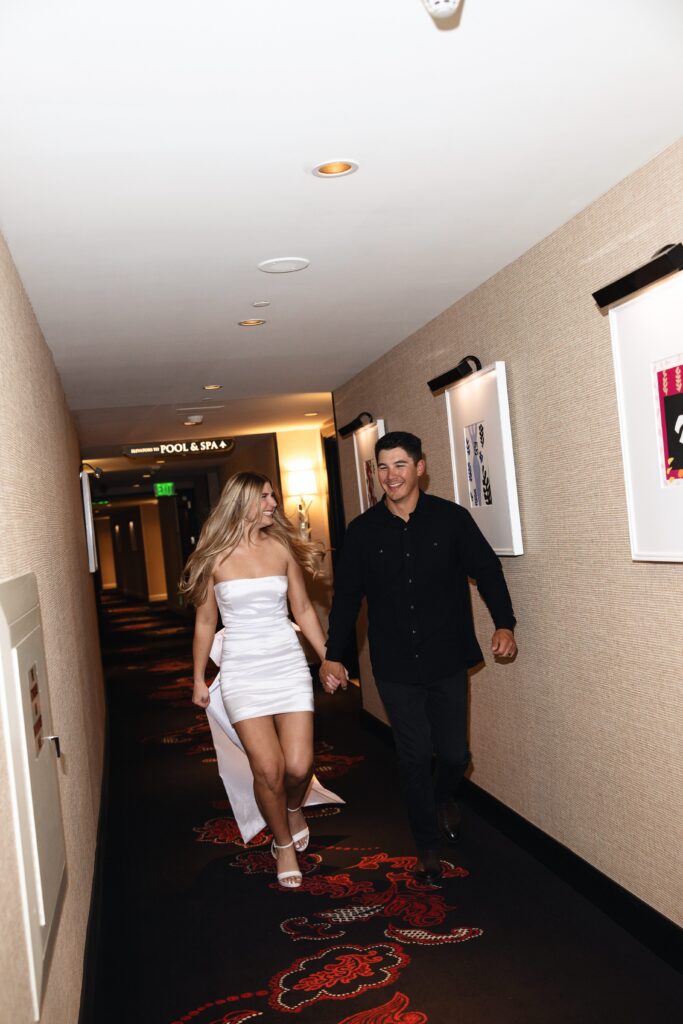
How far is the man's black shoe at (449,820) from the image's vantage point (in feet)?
14.7

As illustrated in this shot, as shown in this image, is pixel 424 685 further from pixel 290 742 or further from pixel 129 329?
pixel 129 329

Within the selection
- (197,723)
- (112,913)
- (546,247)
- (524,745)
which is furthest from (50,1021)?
(197,723)

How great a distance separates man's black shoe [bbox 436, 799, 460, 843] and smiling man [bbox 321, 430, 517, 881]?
0.09 metres

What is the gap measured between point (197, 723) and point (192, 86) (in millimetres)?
6775

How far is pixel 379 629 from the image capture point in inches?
168

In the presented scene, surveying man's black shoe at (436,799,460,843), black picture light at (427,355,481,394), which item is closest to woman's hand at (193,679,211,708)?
man's black shoe at (436,799,460,843)

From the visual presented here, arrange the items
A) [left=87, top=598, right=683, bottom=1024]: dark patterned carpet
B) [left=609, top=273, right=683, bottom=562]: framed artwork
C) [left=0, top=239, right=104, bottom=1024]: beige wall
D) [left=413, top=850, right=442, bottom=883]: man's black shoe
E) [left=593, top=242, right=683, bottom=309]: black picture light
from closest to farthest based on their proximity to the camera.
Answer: [left=0, top=239, right=104, bottom=1024]: beige wall < [left=593, top=242, right=683, bottom=309]: black picture light < [left=609, top=273, right=683, bottom=562]: framed artwork < [left=87, top=598, right=683, bottom=1024]: dark patterned carpet < [left=413, top=850, right=442, bottom=883]: man's black shoe

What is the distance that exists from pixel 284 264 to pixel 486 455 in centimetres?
131

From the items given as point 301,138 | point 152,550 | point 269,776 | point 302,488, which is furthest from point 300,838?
point 152,550

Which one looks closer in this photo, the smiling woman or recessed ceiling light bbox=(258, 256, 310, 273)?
recessed ceiling light bbox=(258, 256, 310, 273)

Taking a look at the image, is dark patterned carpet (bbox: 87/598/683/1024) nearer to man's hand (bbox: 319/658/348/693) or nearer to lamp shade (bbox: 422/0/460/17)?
man's hand (bbox: 319/658/348/693)

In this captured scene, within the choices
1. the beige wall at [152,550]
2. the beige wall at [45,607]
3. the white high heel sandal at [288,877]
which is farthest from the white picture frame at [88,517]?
the beige wall at [152,550]

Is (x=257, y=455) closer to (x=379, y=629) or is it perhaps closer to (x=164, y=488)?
(x=164, y=488)

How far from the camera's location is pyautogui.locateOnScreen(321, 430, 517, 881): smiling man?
4.11 metres
